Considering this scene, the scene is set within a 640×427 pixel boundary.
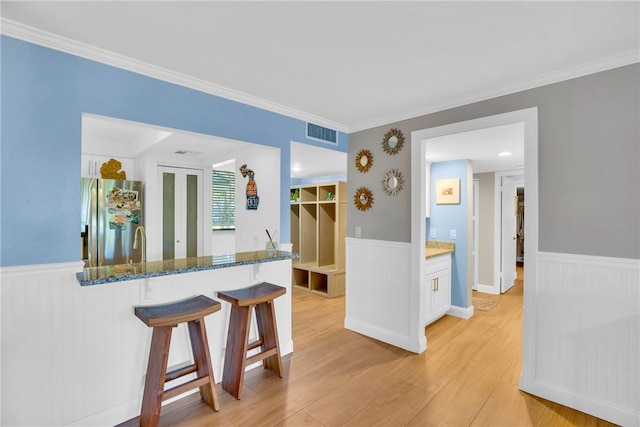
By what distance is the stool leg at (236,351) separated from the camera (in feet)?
7.48

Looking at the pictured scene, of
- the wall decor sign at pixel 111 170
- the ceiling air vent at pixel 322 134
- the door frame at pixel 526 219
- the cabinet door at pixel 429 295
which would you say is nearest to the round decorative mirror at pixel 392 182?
the door frame at pixel 526 219

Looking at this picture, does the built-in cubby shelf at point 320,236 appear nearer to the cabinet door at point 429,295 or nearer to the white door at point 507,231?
the cabinet door at point 429,295

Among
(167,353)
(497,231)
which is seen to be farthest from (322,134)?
(497,231)

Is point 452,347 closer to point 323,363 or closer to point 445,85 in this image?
point 323,363

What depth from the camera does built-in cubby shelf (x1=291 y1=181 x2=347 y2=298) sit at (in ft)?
16.8

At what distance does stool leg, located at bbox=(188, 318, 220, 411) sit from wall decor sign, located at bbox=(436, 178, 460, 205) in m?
3.63

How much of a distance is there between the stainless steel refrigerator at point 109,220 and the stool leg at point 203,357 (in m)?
2.22

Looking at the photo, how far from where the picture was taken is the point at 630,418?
6.31ft

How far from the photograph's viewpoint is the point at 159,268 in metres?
2.10

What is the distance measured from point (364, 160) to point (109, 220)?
3408mm

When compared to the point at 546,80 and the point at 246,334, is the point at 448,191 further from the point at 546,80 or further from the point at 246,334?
the point at 246,334

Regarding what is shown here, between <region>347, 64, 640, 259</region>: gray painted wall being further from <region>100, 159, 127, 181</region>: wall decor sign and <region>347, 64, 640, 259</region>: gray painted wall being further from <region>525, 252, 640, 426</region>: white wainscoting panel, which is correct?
<region>100, 159, 127, 181</region>: wall decor sign

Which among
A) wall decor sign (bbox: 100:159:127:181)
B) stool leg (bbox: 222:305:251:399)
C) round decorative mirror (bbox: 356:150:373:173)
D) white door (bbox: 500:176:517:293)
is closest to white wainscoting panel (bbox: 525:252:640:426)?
round decorative mirror (bbox: 356:150:373:173)

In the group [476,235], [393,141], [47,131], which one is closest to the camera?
[47,131]
